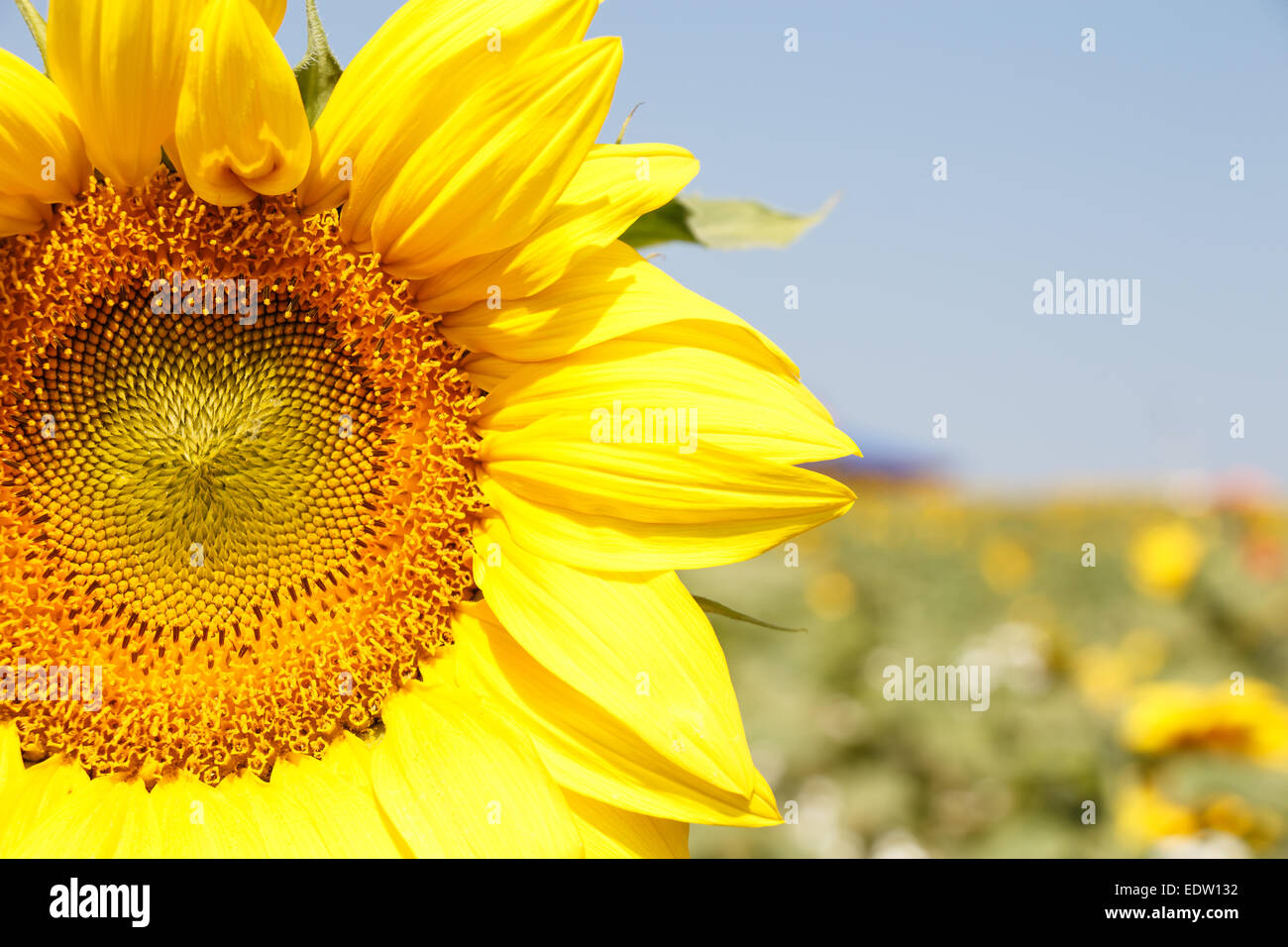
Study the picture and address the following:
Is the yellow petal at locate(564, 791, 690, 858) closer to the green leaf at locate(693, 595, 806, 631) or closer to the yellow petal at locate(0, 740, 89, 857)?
the green leaf at locate(693, 595, 806, 631)

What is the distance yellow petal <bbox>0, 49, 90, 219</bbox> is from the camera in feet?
4.21

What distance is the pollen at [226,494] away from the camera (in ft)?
4.94

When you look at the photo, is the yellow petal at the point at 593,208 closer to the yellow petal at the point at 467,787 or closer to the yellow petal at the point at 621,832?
the yellow petal at the point at 467,787

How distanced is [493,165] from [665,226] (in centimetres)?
34

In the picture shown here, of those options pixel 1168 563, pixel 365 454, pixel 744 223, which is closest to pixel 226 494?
pixel 365 454

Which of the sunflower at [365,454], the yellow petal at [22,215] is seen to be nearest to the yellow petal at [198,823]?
the sunflower at [365,454]

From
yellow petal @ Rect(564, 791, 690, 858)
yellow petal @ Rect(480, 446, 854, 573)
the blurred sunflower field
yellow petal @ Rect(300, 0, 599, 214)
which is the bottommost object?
the blurred sunflower field

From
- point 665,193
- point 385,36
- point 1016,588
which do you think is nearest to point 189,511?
point 385,36

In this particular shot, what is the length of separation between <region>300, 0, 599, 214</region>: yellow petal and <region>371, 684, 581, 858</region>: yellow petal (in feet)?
2.59

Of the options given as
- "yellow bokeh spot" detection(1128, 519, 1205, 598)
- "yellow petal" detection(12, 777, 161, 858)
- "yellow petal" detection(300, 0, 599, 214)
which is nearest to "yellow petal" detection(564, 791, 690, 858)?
"yellow petal" detection(12, 777, 161, 858)

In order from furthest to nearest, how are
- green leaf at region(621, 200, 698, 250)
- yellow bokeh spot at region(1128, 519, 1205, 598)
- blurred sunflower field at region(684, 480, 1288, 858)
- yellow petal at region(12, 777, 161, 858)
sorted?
yellow bokeh spot at region(1128, 519, 1205, 598) < blurred sunflower field at region(684, 480, 1288, 858) < green leaf at region(621, 200, 698, 250) < yellow petal at region(12, 777, 161, 858)

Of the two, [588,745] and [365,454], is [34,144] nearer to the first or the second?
[365,454]
